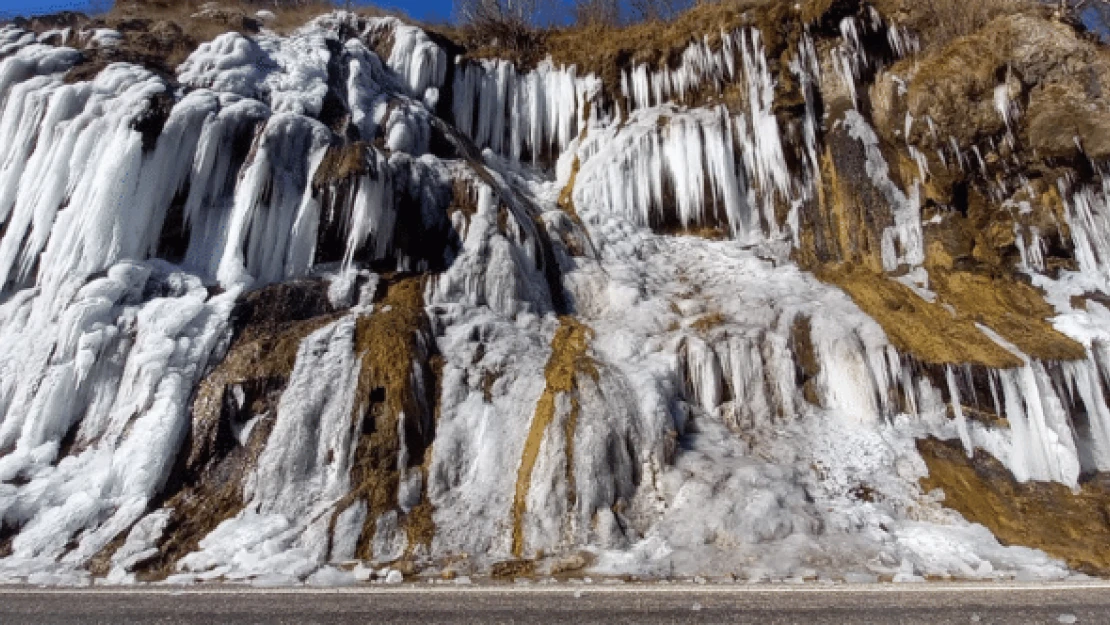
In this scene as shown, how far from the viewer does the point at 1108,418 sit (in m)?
11.9

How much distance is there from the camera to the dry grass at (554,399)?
1022 cm

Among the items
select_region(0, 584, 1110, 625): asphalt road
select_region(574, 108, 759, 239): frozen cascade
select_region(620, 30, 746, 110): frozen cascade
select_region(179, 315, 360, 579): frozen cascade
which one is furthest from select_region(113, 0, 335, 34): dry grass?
select_region(0, 584, 1110, 625): asphalt road

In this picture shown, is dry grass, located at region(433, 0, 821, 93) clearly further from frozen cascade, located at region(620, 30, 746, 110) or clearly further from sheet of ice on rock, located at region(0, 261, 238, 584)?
sheet of ice on rock, located at region(0, 261, 238, 584)

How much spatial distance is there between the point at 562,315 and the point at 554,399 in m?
3.85

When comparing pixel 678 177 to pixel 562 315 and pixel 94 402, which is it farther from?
pixel 94 402

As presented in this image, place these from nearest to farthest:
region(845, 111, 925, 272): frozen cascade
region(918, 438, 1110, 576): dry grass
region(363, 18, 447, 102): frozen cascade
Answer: region(918, 438, 1110, 576): dry grass, region(845, 111, 925, 272): frozen cascade, region(363, 18, 447, 102): frozen cascade

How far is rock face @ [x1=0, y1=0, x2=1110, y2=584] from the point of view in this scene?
9867 mm

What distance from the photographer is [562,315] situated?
15.0 m

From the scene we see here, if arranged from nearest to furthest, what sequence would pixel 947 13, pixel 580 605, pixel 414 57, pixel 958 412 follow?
pixel 580 605 < pixel 958 412 < pixel 947 13 < pixel 414 57

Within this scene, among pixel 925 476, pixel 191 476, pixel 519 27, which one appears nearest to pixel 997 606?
pixel 925 476

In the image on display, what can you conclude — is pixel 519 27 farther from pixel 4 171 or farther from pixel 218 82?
pixel 4 171

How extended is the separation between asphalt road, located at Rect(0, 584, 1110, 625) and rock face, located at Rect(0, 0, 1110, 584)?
3.67ft

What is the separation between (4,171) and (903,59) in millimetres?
22791

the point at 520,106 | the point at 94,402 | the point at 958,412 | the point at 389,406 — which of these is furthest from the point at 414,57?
the point at 958,412
